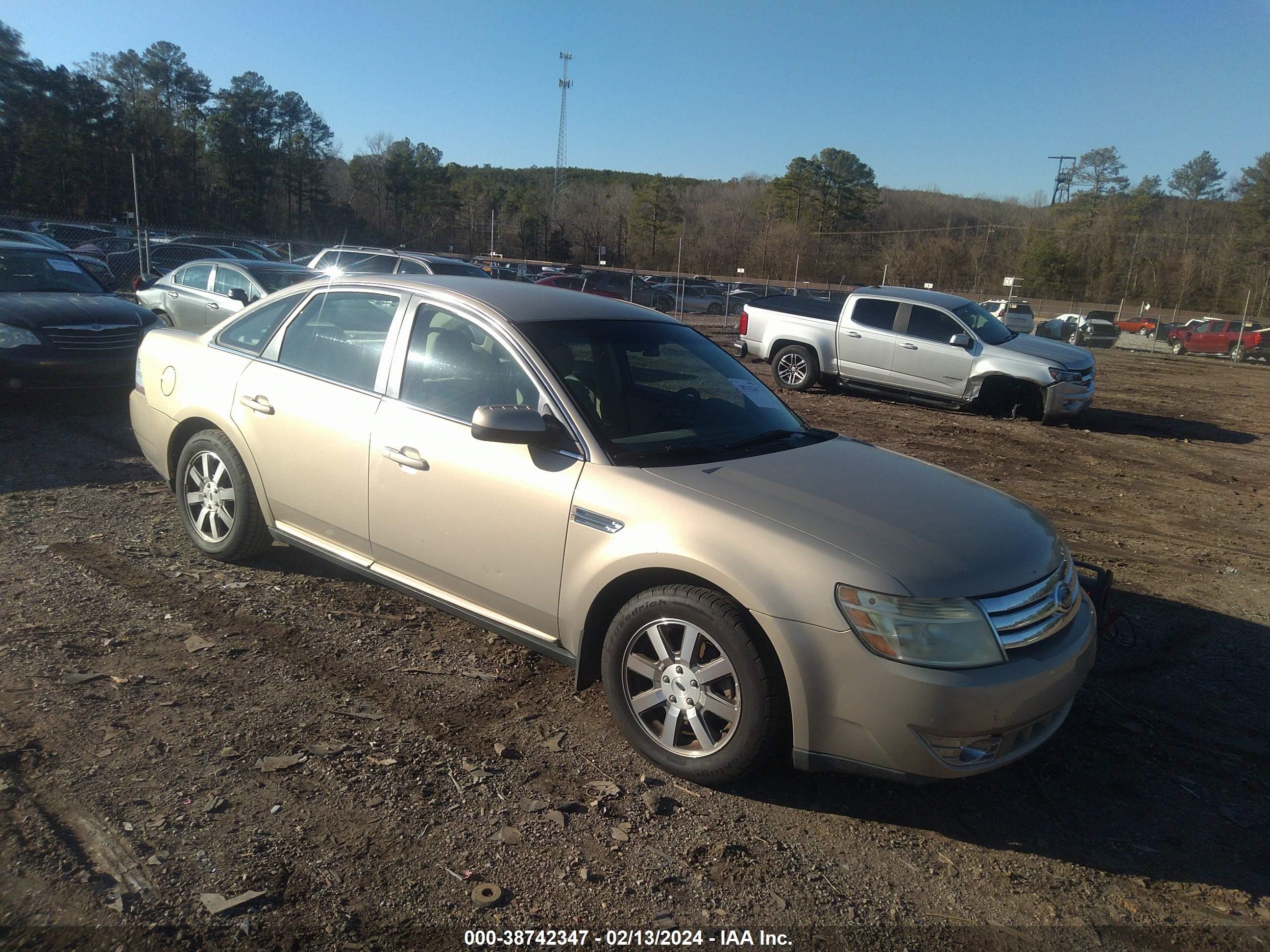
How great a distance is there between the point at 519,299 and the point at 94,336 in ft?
22.1

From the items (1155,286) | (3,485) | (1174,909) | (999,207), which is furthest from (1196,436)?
(999,207)

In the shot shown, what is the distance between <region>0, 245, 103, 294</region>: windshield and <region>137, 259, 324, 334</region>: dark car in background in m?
1.77

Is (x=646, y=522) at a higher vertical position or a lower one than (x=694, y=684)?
higher

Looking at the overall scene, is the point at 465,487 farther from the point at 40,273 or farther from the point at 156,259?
the point at 156,259

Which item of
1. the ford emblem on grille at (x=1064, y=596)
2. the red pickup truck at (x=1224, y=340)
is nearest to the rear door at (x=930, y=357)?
the ford emblem on grille at (x=1064, y=596)

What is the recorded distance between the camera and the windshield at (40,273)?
921cm

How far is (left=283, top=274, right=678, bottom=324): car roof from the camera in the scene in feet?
12.9

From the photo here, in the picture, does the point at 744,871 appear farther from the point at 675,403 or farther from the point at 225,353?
the point at 225,353

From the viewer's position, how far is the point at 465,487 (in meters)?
3.57

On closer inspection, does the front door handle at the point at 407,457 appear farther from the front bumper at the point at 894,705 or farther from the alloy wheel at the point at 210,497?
the front bumper at the point at 894,705

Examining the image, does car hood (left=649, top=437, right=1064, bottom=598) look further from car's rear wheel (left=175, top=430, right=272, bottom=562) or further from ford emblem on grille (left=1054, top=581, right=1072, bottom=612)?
car's rear wheel (left=175, top=430, right=272, bottom=562)

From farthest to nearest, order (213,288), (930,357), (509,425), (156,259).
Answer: (156,259) → (930,357) → (213,288) → (509,425)

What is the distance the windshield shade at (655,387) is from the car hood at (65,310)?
711 cm

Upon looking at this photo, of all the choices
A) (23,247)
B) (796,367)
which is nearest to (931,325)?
(796,367)
